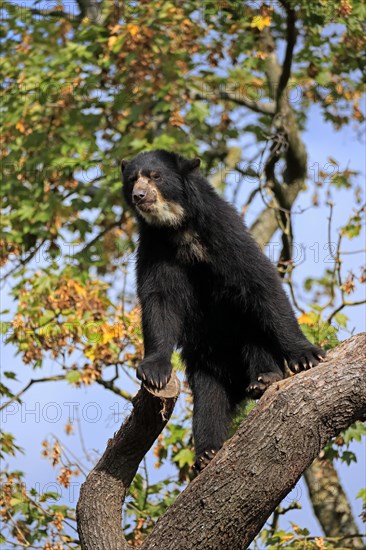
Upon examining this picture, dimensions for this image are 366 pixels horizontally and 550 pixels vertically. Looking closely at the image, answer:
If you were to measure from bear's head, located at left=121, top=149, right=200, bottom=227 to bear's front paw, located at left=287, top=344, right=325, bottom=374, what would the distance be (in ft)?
4.14

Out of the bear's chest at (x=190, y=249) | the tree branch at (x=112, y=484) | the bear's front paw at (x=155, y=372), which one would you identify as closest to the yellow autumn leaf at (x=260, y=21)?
the bear's chest at (x=190, y=249)

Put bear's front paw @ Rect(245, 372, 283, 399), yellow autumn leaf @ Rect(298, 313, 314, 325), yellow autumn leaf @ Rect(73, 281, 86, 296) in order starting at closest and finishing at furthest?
1. bear's front paw @ Rect(245, 372, 283, 399)
2. yellow autumn leaf @ Rect(298, 313, 314, 325)
3. yellow autumn leaf @ Rect(73, 281, 86, 296)

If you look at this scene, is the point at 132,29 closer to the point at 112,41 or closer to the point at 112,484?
the point at 112,41

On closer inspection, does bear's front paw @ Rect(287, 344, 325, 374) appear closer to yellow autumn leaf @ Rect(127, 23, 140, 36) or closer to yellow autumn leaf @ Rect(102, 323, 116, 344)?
yellow autumn leaf @ Rect(102, 323, 116, 344)

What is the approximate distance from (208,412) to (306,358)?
0.87 m

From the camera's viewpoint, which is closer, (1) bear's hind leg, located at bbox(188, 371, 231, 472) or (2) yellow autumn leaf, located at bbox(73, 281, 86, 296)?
(1) bear's hind leg, located at bbox(188, 371, 231, 472)

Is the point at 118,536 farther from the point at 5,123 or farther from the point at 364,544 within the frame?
the point at 5,123

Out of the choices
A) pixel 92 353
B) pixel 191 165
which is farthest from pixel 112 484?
pixel 92 353

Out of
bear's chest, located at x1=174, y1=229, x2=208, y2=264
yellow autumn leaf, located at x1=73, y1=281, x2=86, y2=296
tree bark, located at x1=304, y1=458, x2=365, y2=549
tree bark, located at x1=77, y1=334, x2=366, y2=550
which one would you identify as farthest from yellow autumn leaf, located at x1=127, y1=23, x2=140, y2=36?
tree bark, located at x1=77, y1=334, x2=366, y2=550

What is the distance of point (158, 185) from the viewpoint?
6.42m

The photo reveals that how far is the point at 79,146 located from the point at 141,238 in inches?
149

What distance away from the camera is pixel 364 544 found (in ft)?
31.9

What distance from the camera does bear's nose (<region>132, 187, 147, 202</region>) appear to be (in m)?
6.34

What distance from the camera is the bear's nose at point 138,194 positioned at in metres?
6.34
